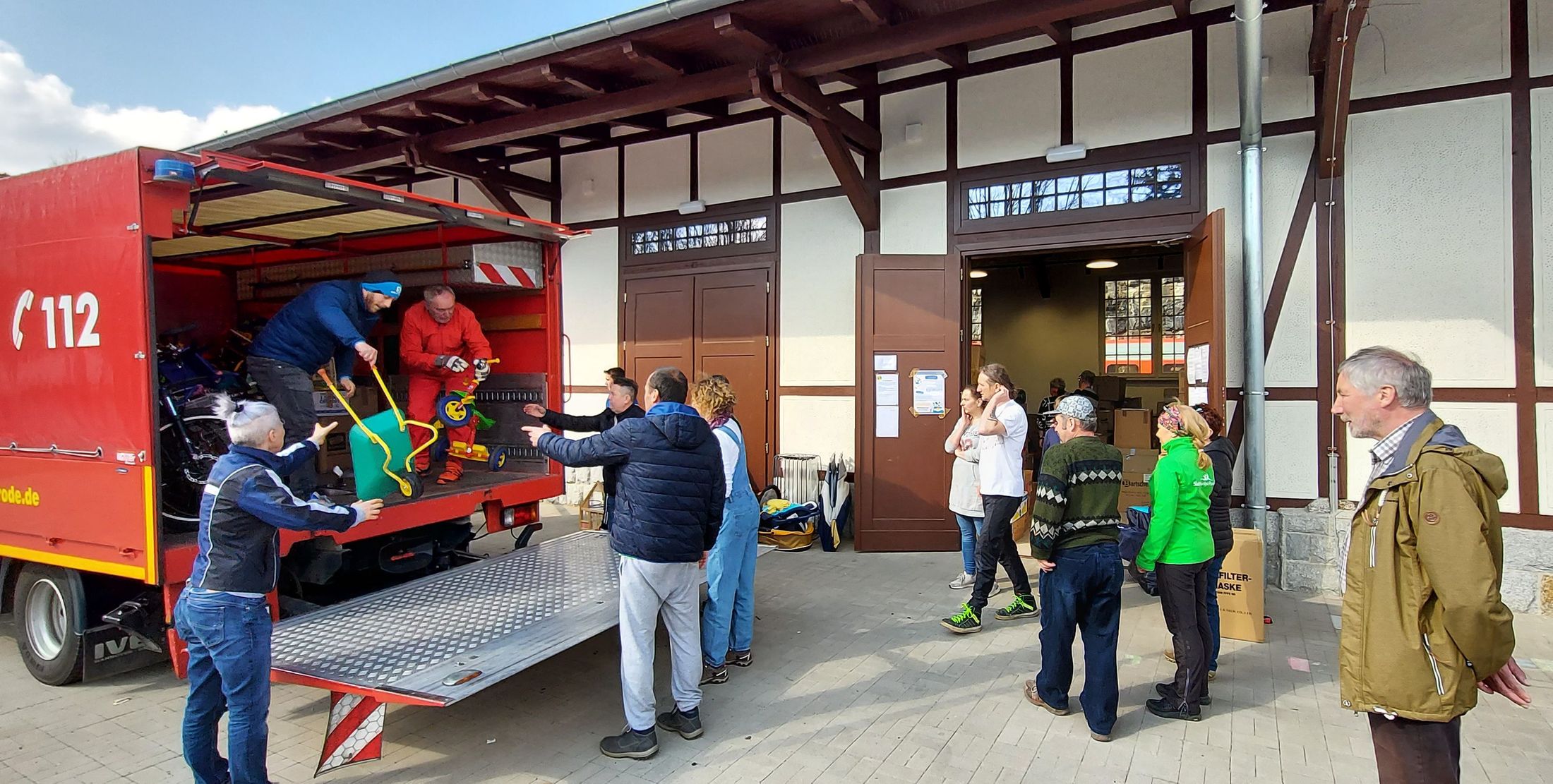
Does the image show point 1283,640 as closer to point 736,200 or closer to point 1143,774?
point 1143,774

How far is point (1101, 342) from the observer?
12.6 meters

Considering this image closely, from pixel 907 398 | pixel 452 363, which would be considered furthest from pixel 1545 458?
pixel 452 363

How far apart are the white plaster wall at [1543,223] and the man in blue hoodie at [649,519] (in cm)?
544

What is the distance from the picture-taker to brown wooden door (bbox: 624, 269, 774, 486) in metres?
7.84

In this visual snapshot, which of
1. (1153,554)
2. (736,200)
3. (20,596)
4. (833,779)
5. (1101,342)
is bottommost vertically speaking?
(833,779)

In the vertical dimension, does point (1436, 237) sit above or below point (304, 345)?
above

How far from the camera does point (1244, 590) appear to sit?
182 inches

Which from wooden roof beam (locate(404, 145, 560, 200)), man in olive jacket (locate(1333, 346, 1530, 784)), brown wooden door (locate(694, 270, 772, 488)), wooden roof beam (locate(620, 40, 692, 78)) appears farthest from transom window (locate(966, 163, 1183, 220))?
wooden roof beam (locate(404, 145, 560, 200))

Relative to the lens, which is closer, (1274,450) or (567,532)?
(1274,450)

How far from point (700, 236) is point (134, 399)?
544 cm

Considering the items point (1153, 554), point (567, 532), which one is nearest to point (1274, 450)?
point (1153, 554)

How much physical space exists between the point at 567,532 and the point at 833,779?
5.26 metres

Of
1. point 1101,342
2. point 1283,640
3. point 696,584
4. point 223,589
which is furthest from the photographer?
point 1101,342

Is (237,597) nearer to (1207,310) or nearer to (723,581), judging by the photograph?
(723,581)
